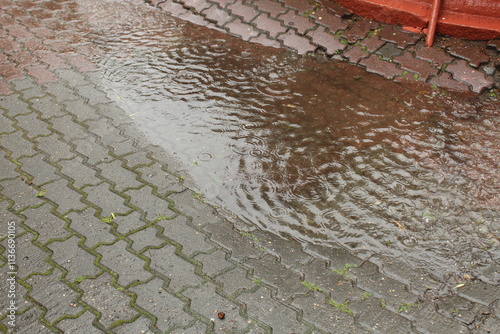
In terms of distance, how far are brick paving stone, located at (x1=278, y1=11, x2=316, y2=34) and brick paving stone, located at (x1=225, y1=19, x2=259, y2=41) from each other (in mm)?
457

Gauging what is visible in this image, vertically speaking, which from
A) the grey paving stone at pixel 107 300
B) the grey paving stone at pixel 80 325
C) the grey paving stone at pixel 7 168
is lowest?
the grey paving stone at pixel 80 325

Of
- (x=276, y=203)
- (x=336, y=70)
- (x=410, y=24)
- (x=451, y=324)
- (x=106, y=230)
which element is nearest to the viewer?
(x=451, y=324)

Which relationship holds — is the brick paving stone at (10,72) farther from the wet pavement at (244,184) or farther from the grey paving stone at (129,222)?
the grey paving stone at (129,222)

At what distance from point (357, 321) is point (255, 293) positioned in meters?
0.73

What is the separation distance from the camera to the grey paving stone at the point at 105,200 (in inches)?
178

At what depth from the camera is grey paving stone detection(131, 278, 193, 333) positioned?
138 inches

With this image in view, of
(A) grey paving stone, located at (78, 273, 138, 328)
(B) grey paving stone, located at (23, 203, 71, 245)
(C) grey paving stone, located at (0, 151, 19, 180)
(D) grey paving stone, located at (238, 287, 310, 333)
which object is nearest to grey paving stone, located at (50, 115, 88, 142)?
(C) grey paving stone, located at (0, 151, 19, 180)

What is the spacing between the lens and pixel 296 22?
7.46 meters

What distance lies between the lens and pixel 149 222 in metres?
4.40

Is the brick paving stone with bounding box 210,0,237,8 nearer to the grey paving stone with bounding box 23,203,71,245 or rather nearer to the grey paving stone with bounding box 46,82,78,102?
the grey paving stone with bounding box 46,82,78,102

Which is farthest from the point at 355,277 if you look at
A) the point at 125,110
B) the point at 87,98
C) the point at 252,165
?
the point at 87,98

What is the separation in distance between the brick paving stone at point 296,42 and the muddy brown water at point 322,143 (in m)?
0.20

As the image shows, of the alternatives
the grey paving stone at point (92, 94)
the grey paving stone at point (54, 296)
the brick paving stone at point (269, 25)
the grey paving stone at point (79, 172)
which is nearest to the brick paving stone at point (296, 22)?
the brick paving stone at point (269, 25)

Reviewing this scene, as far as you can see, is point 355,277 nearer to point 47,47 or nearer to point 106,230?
point 106,230
